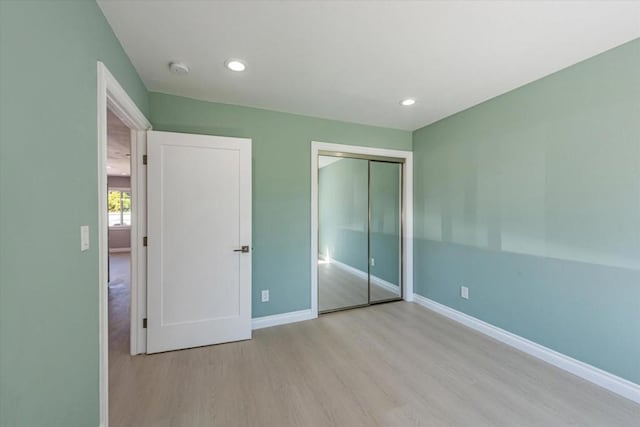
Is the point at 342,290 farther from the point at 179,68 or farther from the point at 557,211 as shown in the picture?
the point at 179,68

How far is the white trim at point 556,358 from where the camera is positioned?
6.02 feet

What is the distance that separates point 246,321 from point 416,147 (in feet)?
10.2

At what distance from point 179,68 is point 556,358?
12.8 feet

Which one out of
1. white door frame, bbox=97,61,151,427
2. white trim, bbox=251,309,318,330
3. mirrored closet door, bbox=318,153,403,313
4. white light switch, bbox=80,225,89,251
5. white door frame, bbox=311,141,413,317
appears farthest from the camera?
mirrored closet door, bbox=318,153,403,313

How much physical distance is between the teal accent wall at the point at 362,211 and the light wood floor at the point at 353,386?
1317 millimetres

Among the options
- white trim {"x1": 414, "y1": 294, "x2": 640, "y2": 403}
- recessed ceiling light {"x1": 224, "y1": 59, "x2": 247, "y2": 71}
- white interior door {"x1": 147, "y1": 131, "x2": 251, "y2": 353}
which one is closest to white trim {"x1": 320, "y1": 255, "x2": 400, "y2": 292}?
white trim {"x1": 414, "y1": 294, "x2": 640, "y2": 403}

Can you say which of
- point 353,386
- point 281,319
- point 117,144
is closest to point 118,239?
point 117,144

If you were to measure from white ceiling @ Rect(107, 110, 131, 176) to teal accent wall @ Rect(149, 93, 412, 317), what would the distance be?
1299 millimetres

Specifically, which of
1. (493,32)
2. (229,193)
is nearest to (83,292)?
(229,193)

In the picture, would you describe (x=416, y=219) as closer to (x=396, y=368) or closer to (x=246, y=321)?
(x=396, y=368)

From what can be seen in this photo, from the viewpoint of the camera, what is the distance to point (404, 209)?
147 inches

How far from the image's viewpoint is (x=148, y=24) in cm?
165

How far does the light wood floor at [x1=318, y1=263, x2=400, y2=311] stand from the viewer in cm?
360

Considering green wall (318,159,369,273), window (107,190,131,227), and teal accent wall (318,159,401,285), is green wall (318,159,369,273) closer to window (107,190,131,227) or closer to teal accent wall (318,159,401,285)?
teal accent wall (318,159,401,285)
